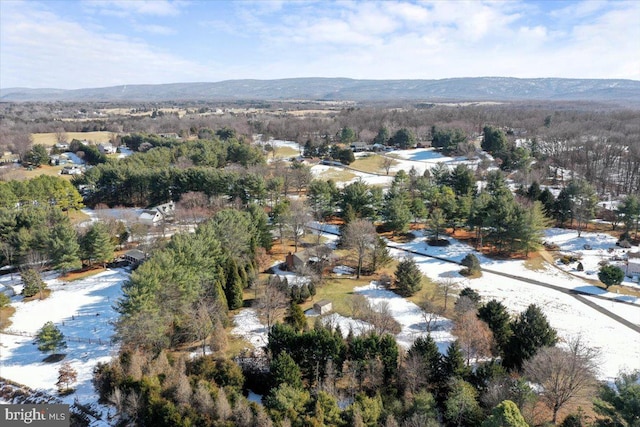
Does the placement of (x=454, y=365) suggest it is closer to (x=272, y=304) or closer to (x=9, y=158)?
(x=272, y=304)

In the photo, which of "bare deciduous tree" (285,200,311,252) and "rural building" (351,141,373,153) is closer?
"bare deciduous tree" (285,200,311,252)

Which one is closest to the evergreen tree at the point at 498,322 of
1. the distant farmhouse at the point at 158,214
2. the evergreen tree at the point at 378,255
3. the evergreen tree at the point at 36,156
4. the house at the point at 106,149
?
the evergreen tree at the point at 378,255

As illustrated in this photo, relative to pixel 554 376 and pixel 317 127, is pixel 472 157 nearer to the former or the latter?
pixel 317 127

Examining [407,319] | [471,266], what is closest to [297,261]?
[407,319]

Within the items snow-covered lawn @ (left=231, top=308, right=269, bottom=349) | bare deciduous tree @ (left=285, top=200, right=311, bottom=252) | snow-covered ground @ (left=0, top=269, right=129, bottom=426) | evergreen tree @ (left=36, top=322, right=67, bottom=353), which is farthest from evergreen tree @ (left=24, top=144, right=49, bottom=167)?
snow-covered lawn @ (left=231, top=308, right=269, bottom=349)

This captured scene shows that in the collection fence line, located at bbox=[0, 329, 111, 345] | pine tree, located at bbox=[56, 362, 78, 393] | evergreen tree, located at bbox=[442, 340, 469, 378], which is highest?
evergreen tree, located at bbox=[442, 340, 469, 378]

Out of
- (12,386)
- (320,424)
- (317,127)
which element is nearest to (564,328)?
(320,424)

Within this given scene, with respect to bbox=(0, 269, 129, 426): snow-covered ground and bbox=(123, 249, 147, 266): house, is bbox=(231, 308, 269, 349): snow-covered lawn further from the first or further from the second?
bbox=(123, 249, 147, 266): house
